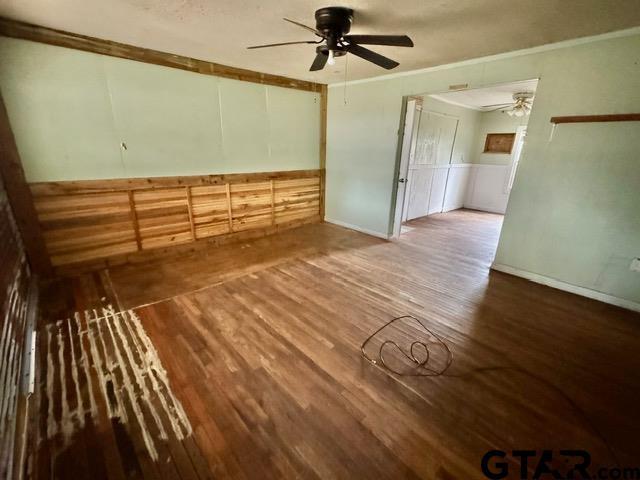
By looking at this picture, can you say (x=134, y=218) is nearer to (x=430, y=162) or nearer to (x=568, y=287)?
(x=568, y=287)

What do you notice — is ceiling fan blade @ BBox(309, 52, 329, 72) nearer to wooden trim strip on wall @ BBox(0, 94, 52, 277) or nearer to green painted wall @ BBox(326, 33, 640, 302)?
green painted wall @ BBox(326, 33, 640, 302)

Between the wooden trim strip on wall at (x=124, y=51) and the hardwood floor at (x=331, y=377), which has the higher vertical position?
the wooden trim strip on wall at (x=124, y=51)

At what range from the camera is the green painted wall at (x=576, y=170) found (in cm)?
252

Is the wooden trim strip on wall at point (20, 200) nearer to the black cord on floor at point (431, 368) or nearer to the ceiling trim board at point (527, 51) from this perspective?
the black cord on floor at point (431, 368)

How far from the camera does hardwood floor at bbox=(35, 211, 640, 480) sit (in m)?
1.37

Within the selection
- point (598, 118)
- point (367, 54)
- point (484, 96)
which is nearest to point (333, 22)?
point (367, 54)

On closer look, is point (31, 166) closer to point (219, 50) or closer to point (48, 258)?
point (48, 258)

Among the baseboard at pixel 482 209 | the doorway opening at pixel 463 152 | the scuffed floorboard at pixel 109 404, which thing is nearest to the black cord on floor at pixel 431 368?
the scuffed floorboard at pixel 109 404

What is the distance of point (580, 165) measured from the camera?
279 centimetres

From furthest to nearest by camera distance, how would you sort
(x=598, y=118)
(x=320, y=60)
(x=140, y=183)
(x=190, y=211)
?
(x=190, y=211) < (x=140, y=183) < (x=598, y=118) < (x=320, y=60)

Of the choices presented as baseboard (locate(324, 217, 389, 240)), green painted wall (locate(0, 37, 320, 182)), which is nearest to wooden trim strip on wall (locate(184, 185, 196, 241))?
green painted wall (locate(0, 37, 320, 182))

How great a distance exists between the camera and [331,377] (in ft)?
6.06

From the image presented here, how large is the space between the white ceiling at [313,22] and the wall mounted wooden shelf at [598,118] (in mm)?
702

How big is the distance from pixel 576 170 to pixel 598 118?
50cm
